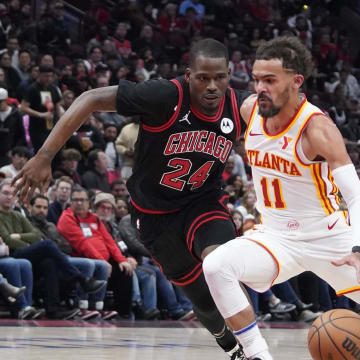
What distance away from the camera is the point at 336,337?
4875mm

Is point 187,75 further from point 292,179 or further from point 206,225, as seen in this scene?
point 292,179

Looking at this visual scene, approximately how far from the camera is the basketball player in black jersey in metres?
5.96

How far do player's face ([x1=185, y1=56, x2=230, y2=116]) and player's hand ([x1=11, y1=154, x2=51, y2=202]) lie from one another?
120cm

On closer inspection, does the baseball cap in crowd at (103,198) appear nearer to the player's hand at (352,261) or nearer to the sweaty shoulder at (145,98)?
the sweaty shoulder at (145,98)

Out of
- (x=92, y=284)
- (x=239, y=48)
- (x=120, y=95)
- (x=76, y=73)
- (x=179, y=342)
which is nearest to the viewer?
(x=120, y=95)

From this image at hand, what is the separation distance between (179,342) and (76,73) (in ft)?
24.7

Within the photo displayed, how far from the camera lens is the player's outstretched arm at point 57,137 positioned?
542 centimetres

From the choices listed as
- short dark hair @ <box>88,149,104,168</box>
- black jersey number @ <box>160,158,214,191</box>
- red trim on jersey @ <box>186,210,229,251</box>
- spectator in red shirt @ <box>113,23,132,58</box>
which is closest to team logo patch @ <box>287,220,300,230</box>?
red trim on jersey @ <box>186,210,229,251</box>

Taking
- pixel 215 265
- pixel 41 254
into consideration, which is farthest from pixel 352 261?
pixel 41 254

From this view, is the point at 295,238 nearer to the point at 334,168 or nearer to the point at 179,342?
the point at 334,168

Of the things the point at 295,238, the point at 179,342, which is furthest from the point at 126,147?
the point at 295,238

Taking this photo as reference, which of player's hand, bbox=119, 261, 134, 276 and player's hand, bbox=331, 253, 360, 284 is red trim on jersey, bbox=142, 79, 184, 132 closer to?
player's hand, bbox=331, 253, 360, 284

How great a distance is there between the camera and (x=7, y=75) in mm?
13711

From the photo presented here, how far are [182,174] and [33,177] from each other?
1207 mm
